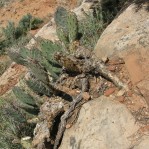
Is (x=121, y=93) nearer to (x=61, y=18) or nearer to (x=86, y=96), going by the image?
(x=86, y=96)

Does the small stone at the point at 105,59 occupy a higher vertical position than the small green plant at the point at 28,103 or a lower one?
higher

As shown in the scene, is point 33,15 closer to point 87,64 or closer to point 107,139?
point 87,64

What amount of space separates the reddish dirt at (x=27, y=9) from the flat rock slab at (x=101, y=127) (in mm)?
5559

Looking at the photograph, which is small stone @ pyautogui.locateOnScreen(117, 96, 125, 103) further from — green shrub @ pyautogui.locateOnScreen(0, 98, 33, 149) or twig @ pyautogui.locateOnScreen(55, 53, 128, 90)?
green shrub @ pyautogui.locateOnScreen(0, 98, 33, 149)

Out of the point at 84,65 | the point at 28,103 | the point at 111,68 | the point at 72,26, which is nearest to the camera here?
the point at 111,68

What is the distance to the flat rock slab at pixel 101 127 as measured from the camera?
363 centimetres

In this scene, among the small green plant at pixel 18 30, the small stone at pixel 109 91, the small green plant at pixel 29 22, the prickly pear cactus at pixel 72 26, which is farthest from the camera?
the small green plant at pixel 29 22

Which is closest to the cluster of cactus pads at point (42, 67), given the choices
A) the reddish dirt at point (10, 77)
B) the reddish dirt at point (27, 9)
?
the reddish dirt at point (10, 77)

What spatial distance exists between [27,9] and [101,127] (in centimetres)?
672

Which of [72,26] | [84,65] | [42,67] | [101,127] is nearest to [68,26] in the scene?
[72,26]

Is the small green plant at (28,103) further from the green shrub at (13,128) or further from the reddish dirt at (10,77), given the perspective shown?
the reddish dirt at (10,77)

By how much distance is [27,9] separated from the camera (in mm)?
10016

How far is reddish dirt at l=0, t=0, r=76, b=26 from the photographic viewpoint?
955 cm

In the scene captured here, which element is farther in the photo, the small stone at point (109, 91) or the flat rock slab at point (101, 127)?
the small stone at point (109, 91)
